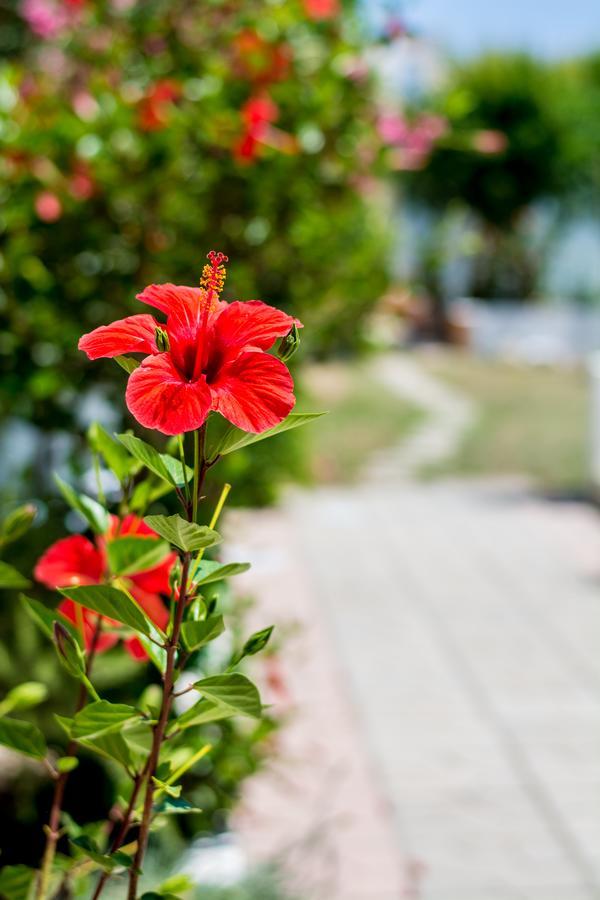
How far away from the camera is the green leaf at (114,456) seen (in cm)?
92

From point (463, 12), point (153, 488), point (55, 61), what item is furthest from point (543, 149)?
point (153, 488)

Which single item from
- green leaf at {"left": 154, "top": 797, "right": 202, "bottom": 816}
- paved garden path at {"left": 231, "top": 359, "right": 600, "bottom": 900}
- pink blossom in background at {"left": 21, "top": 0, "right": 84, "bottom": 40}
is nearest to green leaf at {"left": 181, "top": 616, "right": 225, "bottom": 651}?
green leaf at {"left": 154, "top": 797, "right": 202, "bottom": 816}

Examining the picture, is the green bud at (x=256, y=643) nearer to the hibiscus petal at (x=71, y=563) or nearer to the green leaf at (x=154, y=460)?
the green leaf at (x=154, y=460)

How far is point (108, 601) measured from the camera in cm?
69

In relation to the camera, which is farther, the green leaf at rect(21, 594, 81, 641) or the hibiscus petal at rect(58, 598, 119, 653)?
the hibiscus petal at rect(58, 598, 119, 653)

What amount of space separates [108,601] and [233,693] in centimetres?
10

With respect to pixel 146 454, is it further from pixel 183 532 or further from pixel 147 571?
pixel 147 571

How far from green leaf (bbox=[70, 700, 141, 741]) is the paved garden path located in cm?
138

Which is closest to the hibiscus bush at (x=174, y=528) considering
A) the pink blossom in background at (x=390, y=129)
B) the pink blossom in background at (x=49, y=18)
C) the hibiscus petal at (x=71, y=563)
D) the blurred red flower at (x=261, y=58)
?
the hibiscus petal at (x=71, y=563)

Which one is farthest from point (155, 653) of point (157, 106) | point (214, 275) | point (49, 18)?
point (49, 18)

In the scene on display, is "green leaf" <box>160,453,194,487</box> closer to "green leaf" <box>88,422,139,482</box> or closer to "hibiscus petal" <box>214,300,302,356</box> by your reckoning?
"hibiscus petal" <box>214,300,302,356</box>

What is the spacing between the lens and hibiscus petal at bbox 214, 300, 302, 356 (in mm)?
687

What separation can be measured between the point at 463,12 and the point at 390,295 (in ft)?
90.4

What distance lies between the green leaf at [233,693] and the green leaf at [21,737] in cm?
19
